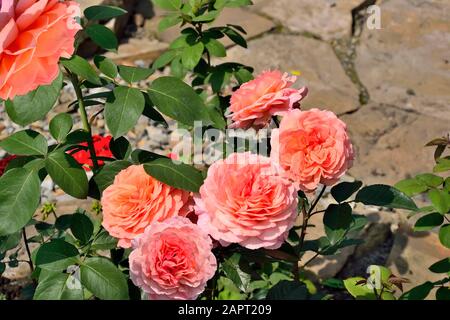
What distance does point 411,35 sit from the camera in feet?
11.9

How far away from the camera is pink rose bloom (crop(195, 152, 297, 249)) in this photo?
1.23 m

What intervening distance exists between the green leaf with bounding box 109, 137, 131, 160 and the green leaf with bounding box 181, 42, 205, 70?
1.50 ft

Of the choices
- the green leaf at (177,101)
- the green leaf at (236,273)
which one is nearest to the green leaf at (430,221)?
the green leaf at (236,273)

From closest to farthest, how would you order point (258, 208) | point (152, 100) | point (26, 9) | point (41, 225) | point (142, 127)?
point (26, 9), point (258, 208), point (152, 100), point (41, 225), point (142, 127)

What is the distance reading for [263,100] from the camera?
1.41m

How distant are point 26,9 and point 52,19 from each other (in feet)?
0.15

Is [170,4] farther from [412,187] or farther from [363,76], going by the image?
[363,76]

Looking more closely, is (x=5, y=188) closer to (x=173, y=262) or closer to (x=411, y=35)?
(x=173, y=262)

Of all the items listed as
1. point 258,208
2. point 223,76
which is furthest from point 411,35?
point 258,208

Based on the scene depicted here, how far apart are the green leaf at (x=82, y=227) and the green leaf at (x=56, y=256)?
102 millimetres

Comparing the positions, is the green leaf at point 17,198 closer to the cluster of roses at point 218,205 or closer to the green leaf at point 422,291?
the cluster of roses at point 218,205

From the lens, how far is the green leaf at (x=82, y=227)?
1457 mm

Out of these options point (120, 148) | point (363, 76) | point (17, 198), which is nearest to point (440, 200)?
point (120, 148)

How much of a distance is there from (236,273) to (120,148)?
0.41 metres
